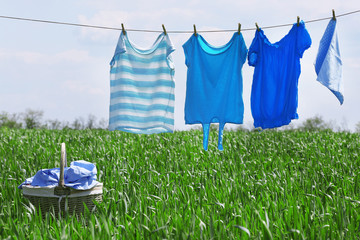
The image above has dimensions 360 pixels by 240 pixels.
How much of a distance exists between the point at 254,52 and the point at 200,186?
174cm

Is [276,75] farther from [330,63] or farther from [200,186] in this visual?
[200,186]

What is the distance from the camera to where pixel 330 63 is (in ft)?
15.2

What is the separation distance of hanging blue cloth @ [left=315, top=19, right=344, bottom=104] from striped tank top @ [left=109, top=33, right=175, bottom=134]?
1.73 metres

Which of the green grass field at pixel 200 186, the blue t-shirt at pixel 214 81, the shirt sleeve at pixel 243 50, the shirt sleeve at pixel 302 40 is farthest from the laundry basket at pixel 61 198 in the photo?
the shirt sleeve at pixel 302 40

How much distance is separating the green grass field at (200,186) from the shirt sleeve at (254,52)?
4.94ft

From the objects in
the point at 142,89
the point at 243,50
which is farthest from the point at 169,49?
the point at 243,50

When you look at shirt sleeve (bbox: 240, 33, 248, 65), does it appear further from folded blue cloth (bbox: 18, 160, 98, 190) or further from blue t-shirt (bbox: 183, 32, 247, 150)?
folded blue cloth (bbox: 18, 160, 98, 190)

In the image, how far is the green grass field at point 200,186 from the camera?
11.1 feet

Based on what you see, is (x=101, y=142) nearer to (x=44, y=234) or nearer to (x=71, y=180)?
(x=71, y=180)

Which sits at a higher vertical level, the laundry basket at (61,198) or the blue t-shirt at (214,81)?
the blue t-shirt at (214,81)

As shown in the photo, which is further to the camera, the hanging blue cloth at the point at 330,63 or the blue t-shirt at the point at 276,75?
the blue t-shirt at the point at 276,75

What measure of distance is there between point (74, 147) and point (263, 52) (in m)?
4.95

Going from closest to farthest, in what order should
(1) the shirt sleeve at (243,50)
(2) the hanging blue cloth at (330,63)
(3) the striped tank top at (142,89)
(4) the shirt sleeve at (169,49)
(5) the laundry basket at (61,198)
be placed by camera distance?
(5) the laundry basket at (61,198)
(2) the hanging blue cloth at (330,63)
(1) the shirt sleeve at (243,50)
(4) the shirt sleeve at (169,49)
(3) the striped tank top at (142,89)

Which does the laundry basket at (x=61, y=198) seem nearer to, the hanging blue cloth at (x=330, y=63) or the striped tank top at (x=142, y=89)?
the striped tank top at (x=142, y=89)
